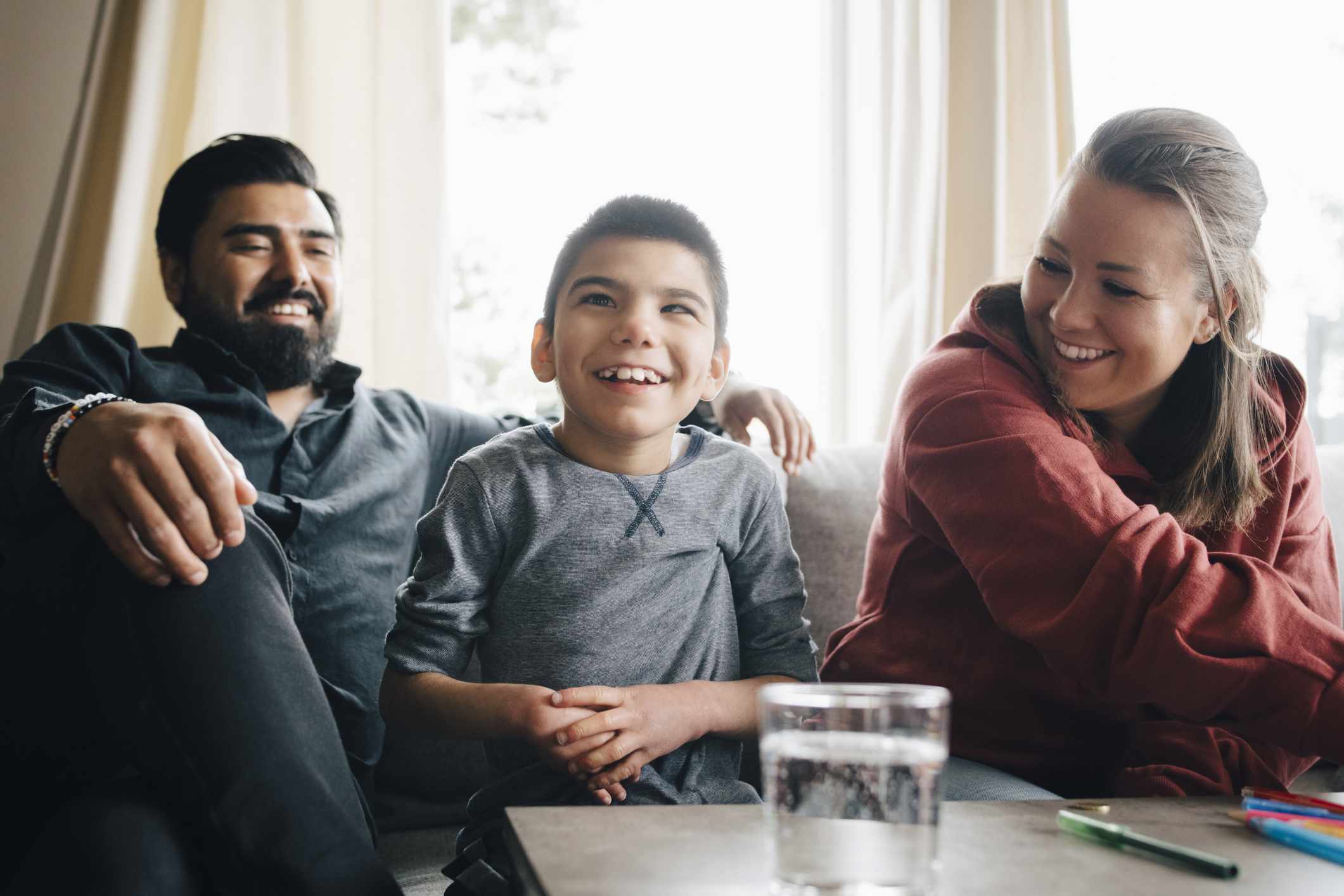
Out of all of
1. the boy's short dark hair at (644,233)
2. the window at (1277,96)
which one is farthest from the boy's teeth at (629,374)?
the window at (1277,96)

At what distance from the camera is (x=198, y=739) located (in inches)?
36.0

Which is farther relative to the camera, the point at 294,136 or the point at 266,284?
the point at 294,136

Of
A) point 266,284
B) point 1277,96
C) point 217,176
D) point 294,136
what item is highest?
point 1277,96

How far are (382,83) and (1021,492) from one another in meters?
1.76

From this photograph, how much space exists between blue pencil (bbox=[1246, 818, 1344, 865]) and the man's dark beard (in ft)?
4.81

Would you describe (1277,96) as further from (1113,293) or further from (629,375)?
(629,375)

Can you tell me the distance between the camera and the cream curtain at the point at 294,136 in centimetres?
222

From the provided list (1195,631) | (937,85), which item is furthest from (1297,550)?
(937,85)

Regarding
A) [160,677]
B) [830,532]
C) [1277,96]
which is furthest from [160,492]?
[1277,96]

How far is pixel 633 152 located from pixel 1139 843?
2322 mm

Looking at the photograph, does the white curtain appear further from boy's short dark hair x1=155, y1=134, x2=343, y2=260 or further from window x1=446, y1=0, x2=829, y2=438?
boy's short dark hair x1=155, y1=134, x2=343, y2=260

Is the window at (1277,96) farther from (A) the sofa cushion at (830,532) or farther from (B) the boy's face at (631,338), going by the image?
(B) the boy's face at (631,338)

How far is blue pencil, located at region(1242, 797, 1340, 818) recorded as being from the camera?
842mm

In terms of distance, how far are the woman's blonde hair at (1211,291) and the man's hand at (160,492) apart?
0.99m
